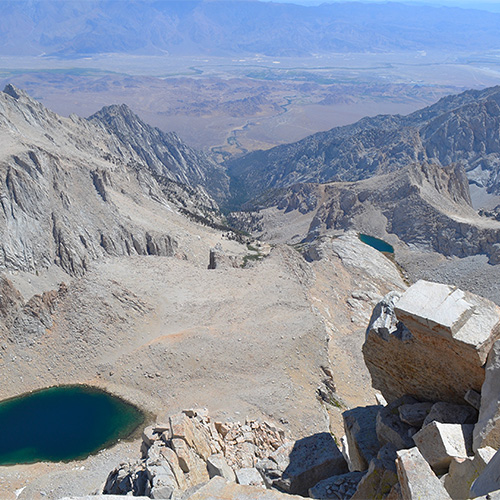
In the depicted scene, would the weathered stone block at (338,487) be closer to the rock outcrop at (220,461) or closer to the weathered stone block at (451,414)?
the rock outcrop at (220,461)

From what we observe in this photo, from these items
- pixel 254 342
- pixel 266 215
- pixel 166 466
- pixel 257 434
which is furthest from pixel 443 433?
pixel 266 215

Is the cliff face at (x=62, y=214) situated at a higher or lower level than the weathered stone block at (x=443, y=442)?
lower

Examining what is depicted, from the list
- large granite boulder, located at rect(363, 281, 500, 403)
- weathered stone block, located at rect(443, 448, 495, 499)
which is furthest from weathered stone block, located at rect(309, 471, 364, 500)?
large granite boulder, located at rect(363, 281, 500, 403)

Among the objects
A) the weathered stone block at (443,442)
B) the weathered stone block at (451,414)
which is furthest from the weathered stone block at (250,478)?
the weathered stone block at (451,414)

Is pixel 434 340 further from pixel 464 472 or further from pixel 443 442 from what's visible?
pixel 464 472

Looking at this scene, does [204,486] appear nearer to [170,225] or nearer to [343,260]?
[343,260]

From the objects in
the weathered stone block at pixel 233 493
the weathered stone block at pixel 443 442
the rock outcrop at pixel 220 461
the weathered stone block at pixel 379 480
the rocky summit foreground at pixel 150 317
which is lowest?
the rocky summit foreground at pixel 150 317
